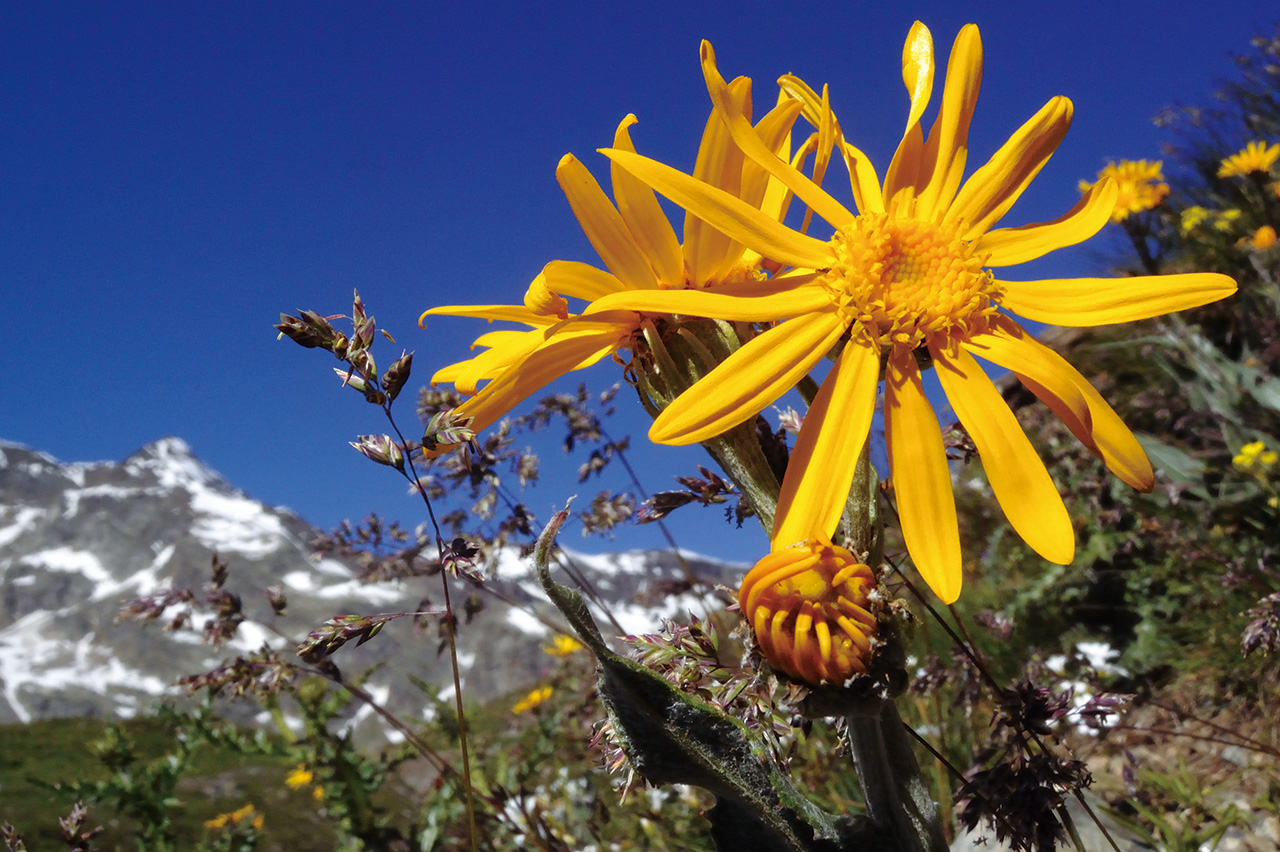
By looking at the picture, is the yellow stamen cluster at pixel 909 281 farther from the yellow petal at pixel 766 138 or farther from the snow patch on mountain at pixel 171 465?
the snow patch on mountain at pixel 171 465

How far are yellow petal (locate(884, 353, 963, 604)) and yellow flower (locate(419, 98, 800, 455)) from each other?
0.25 metres

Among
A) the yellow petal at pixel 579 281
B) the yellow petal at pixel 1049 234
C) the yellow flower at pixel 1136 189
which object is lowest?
the yellow petal at pixel 579 281

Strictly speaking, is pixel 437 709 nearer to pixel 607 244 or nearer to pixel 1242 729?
pixel 607 244

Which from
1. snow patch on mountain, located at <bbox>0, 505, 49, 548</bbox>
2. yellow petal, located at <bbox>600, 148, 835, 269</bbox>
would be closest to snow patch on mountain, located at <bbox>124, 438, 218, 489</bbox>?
snow patch on mountain, located at <bbox>0, 505, 49, 548</bbox>

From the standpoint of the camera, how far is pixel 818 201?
4.18 feet

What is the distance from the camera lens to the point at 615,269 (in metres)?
1.28

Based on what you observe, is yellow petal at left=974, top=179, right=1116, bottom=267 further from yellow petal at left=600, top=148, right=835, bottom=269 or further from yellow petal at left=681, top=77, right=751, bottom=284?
yellow petal at left=681, top=77, right=751, bottom=284

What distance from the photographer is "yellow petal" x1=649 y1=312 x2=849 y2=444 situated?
106 cm

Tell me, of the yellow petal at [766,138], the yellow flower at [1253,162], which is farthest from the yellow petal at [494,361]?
the yellow flower at [1253,162]

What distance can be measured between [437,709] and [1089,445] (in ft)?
10.3

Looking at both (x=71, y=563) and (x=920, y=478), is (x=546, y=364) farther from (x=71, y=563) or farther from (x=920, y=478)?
(x=71, y=563)

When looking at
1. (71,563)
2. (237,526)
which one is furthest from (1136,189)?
(71,563)

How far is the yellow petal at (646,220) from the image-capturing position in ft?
4.05

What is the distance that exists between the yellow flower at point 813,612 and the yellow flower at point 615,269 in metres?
0.43
